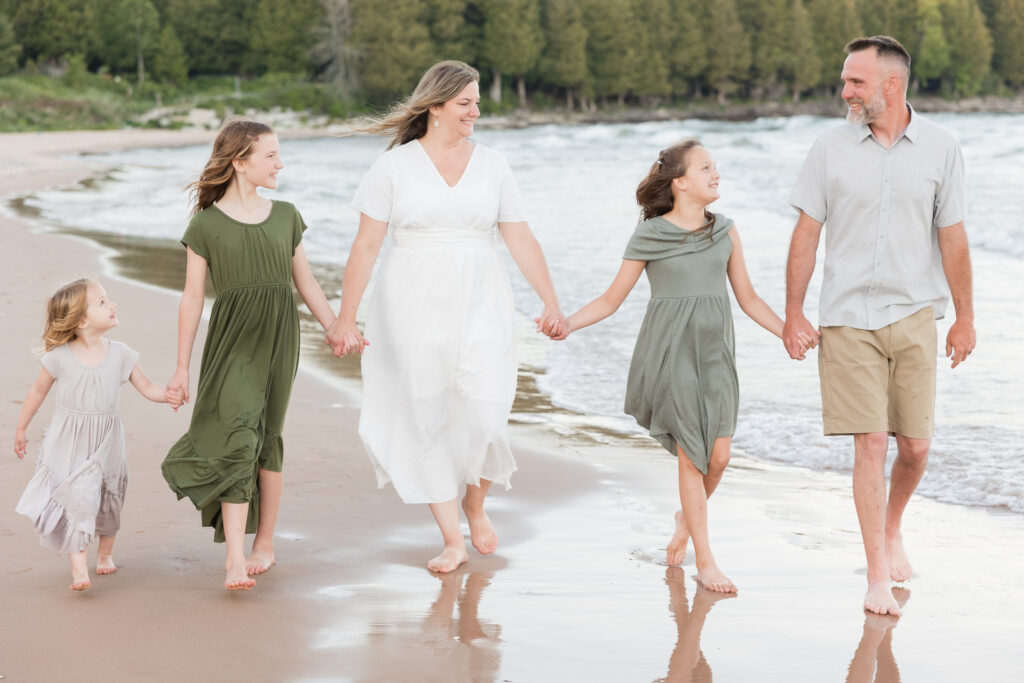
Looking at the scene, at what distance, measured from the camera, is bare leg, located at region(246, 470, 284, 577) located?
4090 mm

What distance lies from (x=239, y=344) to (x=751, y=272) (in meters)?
9.25

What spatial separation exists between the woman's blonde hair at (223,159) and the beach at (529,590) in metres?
1.27

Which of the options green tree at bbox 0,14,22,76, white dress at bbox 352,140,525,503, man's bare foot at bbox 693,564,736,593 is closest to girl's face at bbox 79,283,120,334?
white dress at bbox 352,140,525,503

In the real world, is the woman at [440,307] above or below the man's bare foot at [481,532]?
above

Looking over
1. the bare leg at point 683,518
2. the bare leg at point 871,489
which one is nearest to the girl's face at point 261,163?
the bare leg at point 683,518

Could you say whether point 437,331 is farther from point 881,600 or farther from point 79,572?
point 881,600

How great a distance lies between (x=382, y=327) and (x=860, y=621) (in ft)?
6.27

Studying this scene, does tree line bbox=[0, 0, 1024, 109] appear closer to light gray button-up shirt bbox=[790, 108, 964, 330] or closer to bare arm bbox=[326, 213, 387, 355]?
bare arm bbox=[326, 213, 387, 355]

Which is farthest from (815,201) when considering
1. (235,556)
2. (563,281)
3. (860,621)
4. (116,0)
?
(116,0)

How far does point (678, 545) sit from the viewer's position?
4.15 meters

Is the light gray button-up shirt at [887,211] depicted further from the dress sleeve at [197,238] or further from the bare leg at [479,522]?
the dress sleeve at [197,238]

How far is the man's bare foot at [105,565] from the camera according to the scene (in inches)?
155

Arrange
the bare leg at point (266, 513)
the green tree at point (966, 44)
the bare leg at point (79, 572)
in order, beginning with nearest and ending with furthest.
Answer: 1. the bare leg at point (79, 572)
2. the bare leg at point (266, 513)
3. the green tree at point (966, 44)

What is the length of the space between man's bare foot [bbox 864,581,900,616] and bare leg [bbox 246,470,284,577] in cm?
199
